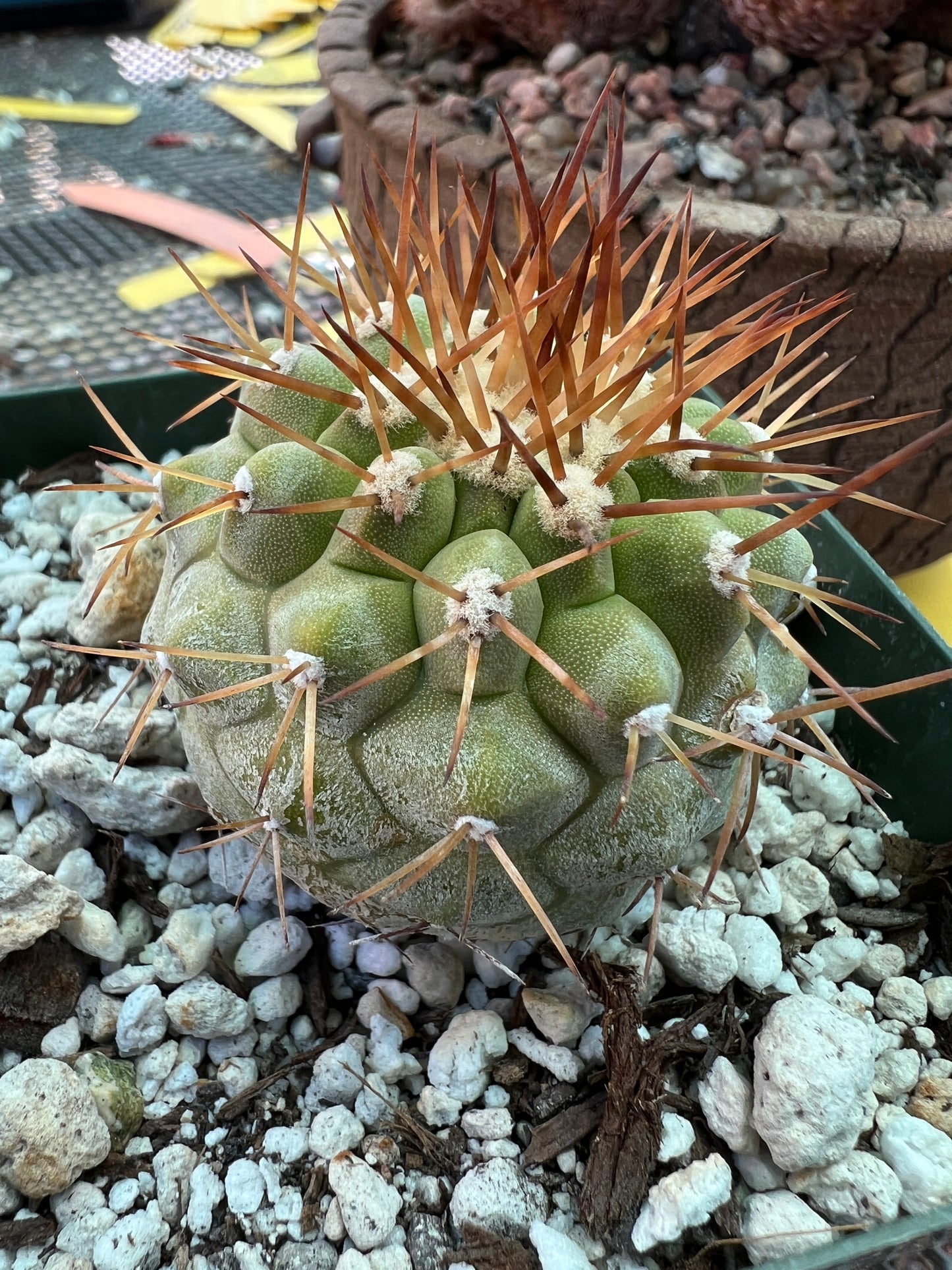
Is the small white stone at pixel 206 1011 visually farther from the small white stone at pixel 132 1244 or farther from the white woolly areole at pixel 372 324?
the white woolly areole at pixel 372 324

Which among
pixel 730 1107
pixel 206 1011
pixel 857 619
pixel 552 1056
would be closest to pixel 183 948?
pixel 206 1011

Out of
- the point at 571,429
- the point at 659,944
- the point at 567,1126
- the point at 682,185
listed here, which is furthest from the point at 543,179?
the point at 567,1126

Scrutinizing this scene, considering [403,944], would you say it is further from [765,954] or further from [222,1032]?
[765,954]

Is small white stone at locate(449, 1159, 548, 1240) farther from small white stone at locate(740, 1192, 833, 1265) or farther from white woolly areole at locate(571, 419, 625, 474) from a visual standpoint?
white woolly areole at locate(571, 419, 625, 474)

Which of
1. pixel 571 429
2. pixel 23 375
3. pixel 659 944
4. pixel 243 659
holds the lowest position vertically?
pixel 23 375

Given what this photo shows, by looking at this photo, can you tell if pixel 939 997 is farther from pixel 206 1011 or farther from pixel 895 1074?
pixel 206 1011

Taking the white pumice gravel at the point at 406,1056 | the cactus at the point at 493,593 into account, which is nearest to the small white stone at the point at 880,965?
the white pumice gravel at the point at 406,1056
